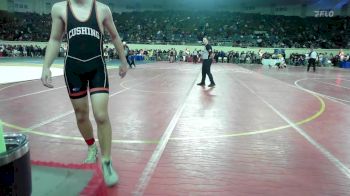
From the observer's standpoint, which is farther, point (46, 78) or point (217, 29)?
point (217, 29)

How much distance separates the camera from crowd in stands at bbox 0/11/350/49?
3900cm

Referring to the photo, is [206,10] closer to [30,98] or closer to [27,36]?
[27,36]

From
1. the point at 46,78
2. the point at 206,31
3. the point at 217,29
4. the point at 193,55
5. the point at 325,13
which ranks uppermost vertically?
the point at 325,13

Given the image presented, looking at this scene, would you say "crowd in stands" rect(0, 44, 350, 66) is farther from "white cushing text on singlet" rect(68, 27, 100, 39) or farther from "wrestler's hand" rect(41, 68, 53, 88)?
"white cushing text on singlet" rect(68, 27, 100, 39)

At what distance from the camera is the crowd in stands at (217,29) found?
128 ft

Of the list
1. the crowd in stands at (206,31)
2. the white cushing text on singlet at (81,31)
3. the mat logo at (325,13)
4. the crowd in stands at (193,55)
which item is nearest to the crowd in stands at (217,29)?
the crowd in stands at (206,31)

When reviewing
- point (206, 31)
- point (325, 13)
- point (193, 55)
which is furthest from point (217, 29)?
point (325, 13)

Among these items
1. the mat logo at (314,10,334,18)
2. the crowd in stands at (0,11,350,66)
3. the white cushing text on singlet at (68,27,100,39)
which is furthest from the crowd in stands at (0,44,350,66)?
the white cushing text on singlet at (68,27,100,39)

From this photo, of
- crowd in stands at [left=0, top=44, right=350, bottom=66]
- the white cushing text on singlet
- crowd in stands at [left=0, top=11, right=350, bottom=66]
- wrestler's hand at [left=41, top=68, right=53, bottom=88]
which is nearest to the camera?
the white cushing text on singlet

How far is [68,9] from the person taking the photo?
3.48 meters

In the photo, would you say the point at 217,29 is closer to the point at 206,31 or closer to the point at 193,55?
the point at 206,31

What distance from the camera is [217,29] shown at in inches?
1663

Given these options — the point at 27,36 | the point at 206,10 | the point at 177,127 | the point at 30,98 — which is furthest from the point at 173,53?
the point at 177,127

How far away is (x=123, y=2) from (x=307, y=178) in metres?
46.0
